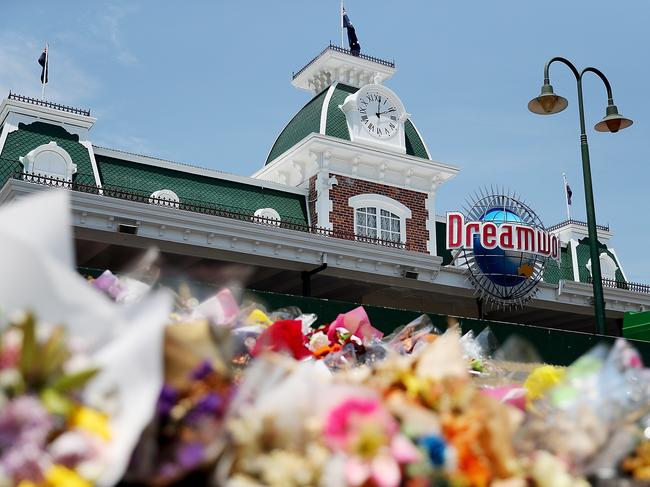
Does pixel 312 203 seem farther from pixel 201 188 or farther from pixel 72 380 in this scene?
pixel 72 380

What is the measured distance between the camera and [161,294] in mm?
1915

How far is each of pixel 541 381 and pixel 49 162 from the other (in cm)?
2089

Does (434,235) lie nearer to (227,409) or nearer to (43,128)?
(43,128)

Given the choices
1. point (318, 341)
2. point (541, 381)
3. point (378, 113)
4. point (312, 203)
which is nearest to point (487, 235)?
point (312, 203)

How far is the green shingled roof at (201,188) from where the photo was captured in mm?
23297

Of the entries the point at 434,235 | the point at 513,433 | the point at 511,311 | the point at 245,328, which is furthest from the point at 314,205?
the point at 513,433

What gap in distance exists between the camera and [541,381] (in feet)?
9.96

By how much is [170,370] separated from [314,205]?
24180 millimetres

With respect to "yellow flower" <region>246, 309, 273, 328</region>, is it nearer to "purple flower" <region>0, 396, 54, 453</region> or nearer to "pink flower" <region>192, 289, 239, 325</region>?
"pink flower" <region>192, 289, 239, 325</region>

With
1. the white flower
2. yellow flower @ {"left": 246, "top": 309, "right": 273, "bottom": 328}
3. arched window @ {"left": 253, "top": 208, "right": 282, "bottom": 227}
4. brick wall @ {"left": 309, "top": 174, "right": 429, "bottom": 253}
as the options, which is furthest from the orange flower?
brick wall @ {"left": 309, "top": 174, "right": 429, "bottom": 253}

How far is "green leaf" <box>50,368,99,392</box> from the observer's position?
175cm

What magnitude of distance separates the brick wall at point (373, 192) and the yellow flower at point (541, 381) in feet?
73.3

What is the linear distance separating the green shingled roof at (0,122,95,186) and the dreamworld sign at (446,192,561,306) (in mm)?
10784

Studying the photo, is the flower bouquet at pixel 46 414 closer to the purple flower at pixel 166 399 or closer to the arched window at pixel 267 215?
the purple flower at pixel 166 399
